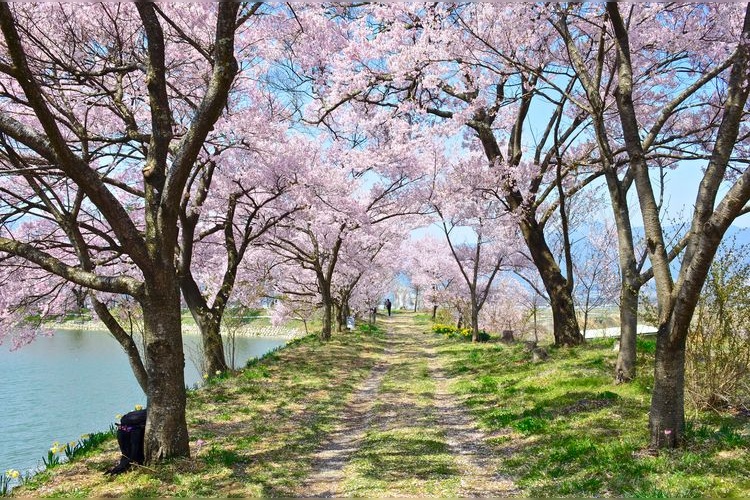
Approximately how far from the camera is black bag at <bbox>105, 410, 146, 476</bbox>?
5.89 meters

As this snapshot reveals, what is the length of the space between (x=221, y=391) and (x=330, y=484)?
5582mm

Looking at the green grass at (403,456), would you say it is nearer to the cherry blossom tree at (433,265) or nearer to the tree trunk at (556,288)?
the tree trunk at (556,288)

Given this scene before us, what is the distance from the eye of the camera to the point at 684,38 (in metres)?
10.6

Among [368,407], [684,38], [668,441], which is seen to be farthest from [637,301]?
[684,38]

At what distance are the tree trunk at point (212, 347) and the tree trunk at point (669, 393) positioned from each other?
10036mm

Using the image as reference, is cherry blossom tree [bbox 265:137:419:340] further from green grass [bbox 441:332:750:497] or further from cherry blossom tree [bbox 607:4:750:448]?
cherry blossom tree [bbox 607:4:750:448]

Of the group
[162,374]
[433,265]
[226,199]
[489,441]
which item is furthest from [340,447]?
[433,265]

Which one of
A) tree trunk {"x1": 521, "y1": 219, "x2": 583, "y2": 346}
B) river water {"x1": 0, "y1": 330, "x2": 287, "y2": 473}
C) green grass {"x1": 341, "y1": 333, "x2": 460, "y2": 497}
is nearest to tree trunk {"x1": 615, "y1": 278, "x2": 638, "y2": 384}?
green grass {"x1": 341, "y1": 333, "x2": 460, "y2": 497}

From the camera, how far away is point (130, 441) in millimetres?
5918

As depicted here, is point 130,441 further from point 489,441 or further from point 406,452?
point 489,441

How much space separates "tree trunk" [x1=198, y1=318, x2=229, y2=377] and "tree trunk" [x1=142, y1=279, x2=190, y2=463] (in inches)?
259

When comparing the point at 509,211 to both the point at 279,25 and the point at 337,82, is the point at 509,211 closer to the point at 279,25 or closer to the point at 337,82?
the point at 337,82

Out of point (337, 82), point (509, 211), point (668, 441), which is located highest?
point (337, 82)

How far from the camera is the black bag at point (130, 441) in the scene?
232 inches
